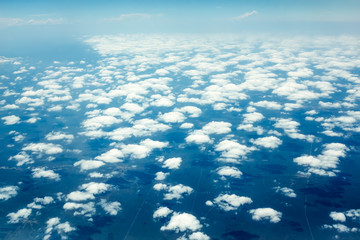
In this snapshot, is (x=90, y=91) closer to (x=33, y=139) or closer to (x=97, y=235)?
(x=33, y=139)

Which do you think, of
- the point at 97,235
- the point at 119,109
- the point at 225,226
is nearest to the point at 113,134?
the point at 119,109

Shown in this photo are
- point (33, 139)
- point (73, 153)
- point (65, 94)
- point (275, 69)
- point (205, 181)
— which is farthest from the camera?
point (275, 69)

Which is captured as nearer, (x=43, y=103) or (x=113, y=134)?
(x=113, y=134)

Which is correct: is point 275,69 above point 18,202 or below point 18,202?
above

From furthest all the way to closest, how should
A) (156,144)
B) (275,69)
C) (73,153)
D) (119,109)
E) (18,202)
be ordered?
1. (275,69)
2. (119,109)
3. (156,144)
4. (73,153)
5. (18,202)

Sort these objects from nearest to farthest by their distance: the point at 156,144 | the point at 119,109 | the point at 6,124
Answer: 1. the point at 156,144
2. the point at 6,124
3. the point at 119,109

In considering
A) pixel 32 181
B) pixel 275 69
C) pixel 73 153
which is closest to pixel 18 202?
pixel 32 181

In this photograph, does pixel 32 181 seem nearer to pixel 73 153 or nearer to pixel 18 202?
pixel 18 202

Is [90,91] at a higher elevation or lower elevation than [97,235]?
higher

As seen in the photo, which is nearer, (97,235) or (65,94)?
(97,235)
